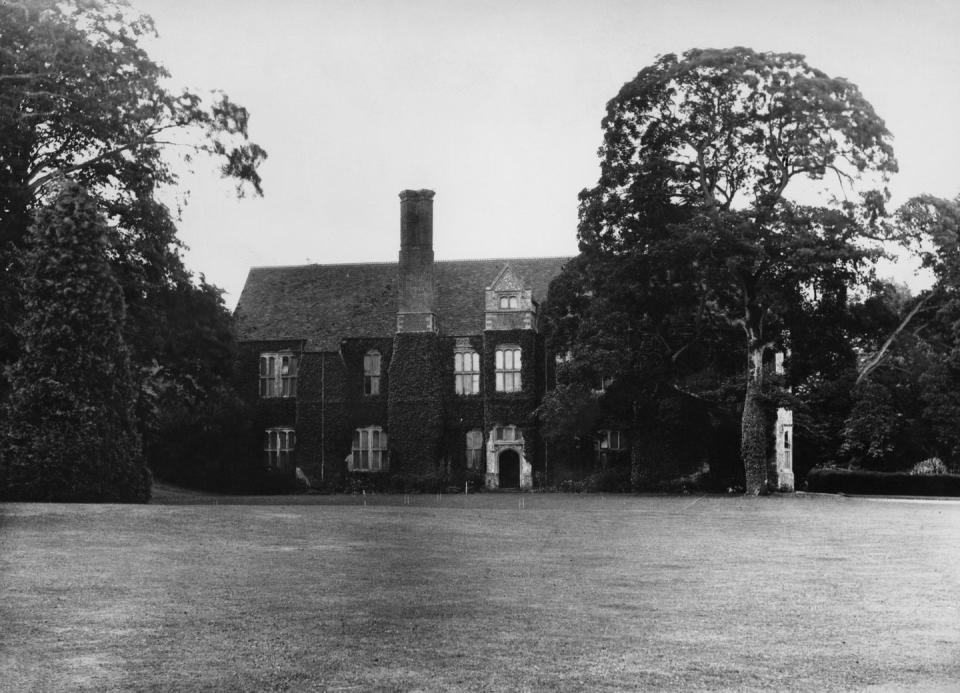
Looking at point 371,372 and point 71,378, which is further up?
point 371,372

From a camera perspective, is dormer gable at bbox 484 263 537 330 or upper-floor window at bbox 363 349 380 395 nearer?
dormer gable at bbox 484 263 537 330

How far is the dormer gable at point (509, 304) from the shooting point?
47.5 metres

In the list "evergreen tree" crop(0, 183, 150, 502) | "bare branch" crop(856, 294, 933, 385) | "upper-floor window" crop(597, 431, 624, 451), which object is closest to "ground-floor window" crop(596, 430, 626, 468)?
"upper-floor window" crop(597, 431, 624, 451)

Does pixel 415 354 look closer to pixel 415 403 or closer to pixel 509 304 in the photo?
pixel 415 403

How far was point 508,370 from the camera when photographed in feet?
156

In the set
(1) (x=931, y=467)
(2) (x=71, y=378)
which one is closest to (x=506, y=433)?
(1) (x=931, y=467)

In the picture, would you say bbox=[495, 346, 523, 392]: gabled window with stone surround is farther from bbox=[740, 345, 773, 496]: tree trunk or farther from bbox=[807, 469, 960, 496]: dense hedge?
bbox=[807, 469, 960, 496]: dense hedge

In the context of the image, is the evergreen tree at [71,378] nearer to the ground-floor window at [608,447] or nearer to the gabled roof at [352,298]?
the gabled roof at [352,298]

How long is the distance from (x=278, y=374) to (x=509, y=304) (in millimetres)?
10629

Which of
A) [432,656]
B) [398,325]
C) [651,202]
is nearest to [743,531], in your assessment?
[432,656]

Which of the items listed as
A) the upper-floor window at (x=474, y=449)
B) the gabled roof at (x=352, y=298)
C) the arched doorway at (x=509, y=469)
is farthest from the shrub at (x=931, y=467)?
the upper-floor window at (x=474, y=449)

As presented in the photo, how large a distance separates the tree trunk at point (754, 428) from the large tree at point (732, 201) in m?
0.04

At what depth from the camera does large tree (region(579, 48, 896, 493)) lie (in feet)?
119

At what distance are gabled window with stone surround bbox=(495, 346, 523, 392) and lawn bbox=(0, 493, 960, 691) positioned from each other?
25970 mm
